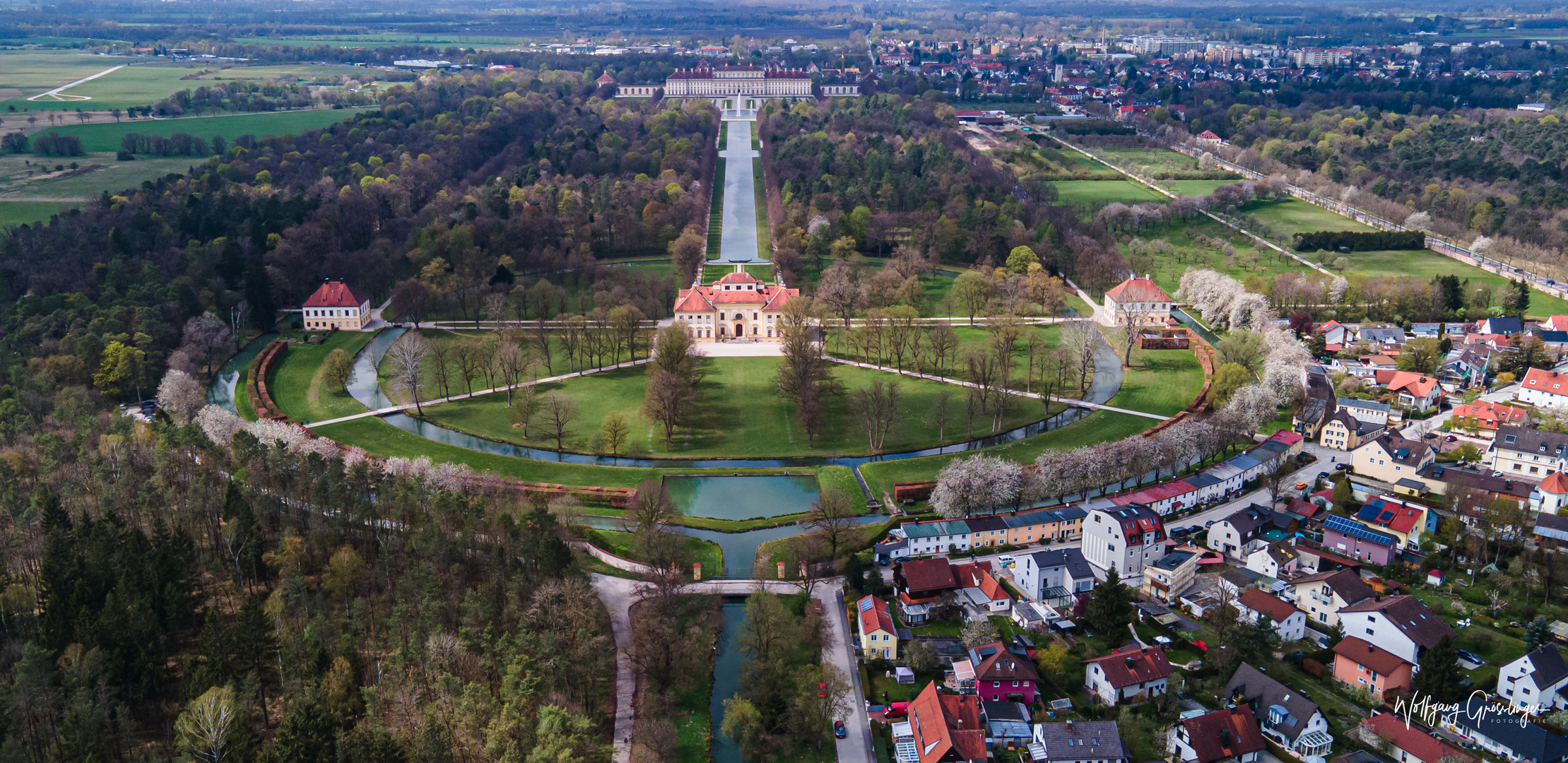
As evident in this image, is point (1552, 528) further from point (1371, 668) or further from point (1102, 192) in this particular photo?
point (1102, 192)

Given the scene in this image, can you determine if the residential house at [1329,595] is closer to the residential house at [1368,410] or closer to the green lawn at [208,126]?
the residential house at [1368,410]

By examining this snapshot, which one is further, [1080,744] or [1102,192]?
[1102,192]

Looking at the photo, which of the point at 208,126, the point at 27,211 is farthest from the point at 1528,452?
the point at 208,126

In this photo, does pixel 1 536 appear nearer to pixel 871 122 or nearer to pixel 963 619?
pixel 963 619

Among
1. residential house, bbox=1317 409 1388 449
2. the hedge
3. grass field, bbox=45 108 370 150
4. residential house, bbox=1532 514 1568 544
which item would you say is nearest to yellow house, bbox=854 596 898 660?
residential house, bbox=1532 514 1568 544

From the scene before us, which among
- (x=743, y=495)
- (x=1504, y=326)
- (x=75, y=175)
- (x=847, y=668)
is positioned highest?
(x=75, y=175)

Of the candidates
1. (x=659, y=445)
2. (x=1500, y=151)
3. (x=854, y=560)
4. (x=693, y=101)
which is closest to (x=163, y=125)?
(x=693, y=101)
